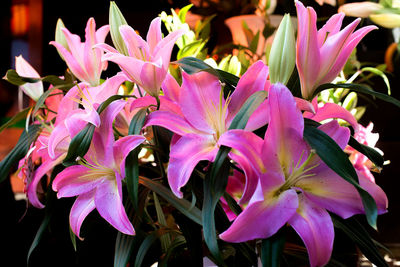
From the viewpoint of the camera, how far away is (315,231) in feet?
1.26

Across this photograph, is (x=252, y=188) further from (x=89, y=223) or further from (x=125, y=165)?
(x=89, y=223)

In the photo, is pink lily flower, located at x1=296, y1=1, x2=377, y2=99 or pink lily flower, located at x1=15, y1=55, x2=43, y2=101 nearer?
pink lily flower, located at x1=296, y1=1, x2=377, y2=99

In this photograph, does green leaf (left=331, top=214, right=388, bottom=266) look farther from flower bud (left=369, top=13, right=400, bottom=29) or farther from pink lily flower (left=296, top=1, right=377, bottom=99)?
flower bud (left=369, top=13, right=400, bottom=29)

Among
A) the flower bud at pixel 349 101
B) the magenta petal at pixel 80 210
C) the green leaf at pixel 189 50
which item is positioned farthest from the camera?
the flower bud at pixel 349 101

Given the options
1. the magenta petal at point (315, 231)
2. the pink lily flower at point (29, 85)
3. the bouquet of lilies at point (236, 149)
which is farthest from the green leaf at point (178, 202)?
the pink lily flower at point (29, 85)

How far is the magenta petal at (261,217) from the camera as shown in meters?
0.36

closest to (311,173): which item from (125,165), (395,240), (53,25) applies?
(125,165)

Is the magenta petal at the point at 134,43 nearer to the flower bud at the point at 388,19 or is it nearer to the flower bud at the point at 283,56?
the flower bud at the point at 283,56

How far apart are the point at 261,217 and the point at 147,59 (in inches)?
8.4

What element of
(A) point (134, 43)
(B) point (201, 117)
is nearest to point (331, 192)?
(B) point (201, 117)

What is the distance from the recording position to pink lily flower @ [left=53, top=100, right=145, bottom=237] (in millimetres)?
430

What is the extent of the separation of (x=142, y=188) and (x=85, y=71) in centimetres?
17

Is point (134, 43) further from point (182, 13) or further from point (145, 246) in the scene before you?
point (182, 13)

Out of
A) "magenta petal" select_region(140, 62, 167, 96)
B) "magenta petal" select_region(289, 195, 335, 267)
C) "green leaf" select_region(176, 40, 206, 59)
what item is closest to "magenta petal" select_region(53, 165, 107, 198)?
"magenta petal" select_region(140, 62, 167, 96)
